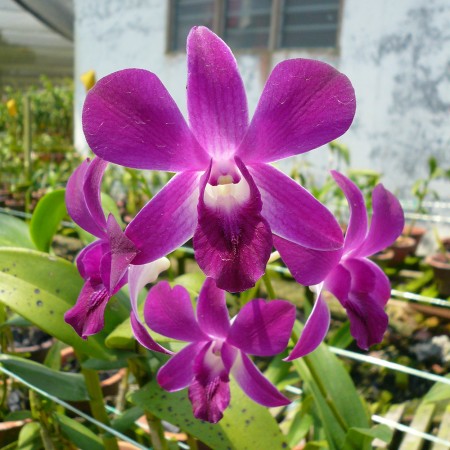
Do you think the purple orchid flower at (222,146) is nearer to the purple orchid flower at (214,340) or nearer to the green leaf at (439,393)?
the purple orchid flower at (214,340)

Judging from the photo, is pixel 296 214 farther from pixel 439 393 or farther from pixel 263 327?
pixel 439 393

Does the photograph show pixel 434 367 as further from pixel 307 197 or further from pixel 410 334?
pixel 307 197

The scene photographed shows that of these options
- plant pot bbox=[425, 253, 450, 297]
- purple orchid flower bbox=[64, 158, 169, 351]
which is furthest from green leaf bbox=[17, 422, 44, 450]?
plant pot bbox=[425, 253, 450, 297]

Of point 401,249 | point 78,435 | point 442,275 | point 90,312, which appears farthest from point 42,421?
point 401,249

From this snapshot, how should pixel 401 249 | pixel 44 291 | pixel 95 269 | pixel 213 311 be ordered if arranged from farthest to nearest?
pixel 401 249, pixel 44 291, pixel 213 311, pixel 95 269

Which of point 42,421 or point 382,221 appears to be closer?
point 382,221
